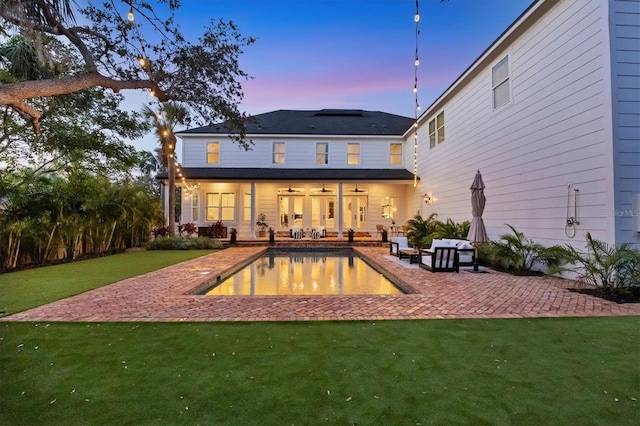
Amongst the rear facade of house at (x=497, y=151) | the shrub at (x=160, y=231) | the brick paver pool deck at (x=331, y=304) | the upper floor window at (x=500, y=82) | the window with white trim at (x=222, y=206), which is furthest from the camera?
the window with white trim at (x=222, y=206)

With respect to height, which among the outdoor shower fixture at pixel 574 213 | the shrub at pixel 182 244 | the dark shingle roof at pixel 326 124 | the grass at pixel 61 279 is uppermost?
the dark shingle roof at pixel 326 124

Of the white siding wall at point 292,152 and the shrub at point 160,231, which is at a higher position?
the white siding wall at point 292,152

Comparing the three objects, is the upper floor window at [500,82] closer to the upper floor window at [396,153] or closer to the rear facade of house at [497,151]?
the rear facade of house at [497,151]

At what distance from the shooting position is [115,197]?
12023mm

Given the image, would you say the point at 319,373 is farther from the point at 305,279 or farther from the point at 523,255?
the point at 523,255

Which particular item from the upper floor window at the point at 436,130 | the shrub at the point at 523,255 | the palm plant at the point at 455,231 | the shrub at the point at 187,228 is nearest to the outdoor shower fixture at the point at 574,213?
the shrub at the point at 523,255

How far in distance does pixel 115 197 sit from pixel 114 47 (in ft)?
23.4

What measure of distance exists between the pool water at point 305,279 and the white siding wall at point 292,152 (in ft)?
26.4

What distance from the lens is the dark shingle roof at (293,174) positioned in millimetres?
16844

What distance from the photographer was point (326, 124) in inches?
796

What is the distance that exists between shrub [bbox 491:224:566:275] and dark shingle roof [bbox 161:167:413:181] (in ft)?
29.4

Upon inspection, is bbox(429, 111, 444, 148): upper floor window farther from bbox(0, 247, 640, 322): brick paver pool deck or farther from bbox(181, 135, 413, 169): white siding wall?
bbox(0, 247, 640, 322): brick paver pool deck

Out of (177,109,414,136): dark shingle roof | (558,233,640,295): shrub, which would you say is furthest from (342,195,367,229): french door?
(558,233,640,295): shrub

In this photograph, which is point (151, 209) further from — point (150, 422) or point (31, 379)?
point (150, 422)
